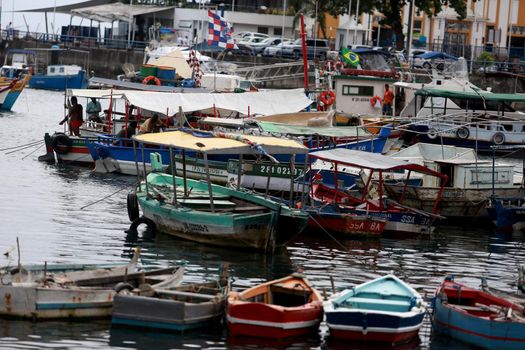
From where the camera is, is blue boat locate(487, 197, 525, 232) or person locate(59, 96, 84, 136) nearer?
blue boat locate(487, 197, 525, 232)

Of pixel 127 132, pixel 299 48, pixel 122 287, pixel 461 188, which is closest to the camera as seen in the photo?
pixel 122 287

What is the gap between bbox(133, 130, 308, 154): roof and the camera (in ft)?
88.4

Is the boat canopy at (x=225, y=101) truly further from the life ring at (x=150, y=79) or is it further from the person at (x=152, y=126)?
the life ring at (x=150, y=79)

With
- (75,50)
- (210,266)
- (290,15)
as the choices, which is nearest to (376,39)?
(290,15)

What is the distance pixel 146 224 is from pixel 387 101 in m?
26.4

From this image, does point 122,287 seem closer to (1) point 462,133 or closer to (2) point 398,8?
(1) point 462,133

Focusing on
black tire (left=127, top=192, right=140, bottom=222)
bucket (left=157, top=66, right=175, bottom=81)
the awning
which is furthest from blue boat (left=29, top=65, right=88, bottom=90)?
black tire (left=127, top=192, right=140, bottom=222)

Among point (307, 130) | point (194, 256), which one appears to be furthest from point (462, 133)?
point (194, 256)

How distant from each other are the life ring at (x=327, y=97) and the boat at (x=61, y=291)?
95.4 ft

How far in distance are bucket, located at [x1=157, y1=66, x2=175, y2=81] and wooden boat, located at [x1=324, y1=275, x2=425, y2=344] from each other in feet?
133

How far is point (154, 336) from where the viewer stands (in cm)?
2000

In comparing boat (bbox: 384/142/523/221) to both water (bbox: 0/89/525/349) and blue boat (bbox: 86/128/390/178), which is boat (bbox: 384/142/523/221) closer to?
water (bbox: 0/89/525/349)

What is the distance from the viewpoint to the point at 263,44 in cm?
9369

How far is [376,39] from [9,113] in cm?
3827
